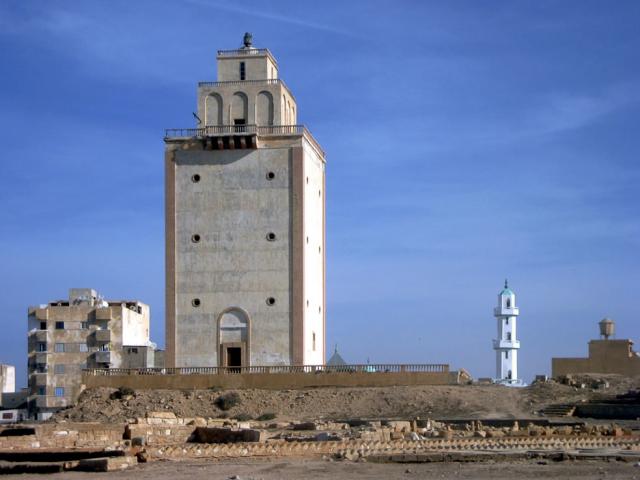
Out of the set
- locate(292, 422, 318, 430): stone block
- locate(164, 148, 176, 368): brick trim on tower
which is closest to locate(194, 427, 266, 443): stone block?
locate(292, 422, 318, 430): stone block

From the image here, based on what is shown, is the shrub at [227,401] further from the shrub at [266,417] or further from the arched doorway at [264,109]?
the arched doorway at [264,109]

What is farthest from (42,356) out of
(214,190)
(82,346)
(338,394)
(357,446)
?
(357,446)

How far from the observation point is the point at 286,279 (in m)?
47.8

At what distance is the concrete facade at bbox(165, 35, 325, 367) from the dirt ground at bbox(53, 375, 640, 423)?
4.40 metres

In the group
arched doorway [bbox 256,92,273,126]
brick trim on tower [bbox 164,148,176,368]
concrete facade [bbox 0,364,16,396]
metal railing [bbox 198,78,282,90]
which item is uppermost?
metal railing [bbox 198,78,282,90]

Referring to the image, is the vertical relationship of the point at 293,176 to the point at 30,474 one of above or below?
above

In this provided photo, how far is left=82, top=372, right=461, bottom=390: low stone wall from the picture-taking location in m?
43.6

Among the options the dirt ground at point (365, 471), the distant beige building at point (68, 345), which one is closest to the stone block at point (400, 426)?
the dirt ground at point (365, 471)

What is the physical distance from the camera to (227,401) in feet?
139

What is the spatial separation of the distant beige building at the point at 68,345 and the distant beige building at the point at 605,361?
27.1 meters

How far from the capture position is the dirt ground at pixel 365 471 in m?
19.4

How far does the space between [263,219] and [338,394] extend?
935 cm

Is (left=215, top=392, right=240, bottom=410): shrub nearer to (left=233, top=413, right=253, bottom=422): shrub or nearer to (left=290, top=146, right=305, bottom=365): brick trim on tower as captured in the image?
(left=233, top=413, right=253, bottom=422): shrub

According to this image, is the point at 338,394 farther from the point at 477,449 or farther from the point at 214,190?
the point at 477,449
